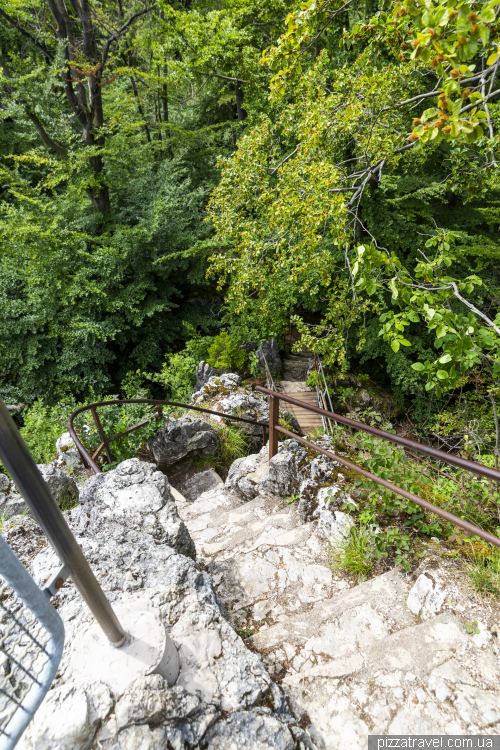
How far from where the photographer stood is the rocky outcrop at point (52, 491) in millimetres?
3328

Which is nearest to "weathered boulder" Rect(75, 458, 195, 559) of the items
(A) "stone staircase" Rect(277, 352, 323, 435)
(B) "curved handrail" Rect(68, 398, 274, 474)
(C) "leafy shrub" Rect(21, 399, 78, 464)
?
(B) "curved handrail" Rect(68, 398, 274, 474)

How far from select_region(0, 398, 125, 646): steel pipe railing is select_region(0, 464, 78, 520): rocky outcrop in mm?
2462

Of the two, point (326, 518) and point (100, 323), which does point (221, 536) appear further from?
point (100, 323)

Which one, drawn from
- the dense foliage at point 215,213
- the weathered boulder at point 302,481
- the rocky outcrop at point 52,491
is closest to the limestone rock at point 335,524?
the weathered boulder at point 302,481

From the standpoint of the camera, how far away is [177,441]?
15.8 ft

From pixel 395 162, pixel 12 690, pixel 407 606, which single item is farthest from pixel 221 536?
pixel 395 162

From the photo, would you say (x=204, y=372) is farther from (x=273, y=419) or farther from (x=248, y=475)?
(x=273, y=419)

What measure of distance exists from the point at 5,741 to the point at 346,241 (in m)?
4.67

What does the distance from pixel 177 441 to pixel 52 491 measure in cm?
157

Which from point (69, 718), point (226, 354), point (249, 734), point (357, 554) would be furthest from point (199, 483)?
point (226, 354)

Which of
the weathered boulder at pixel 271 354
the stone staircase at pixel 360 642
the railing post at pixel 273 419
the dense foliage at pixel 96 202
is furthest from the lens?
the weathered boulder at pixel 271 354

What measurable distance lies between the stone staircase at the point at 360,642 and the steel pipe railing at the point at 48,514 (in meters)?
0.97

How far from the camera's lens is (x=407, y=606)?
1937 mm

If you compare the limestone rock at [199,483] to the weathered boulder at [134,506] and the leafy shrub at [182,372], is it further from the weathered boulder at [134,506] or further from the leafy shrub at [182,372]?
the leafy shrub at [182,372]
